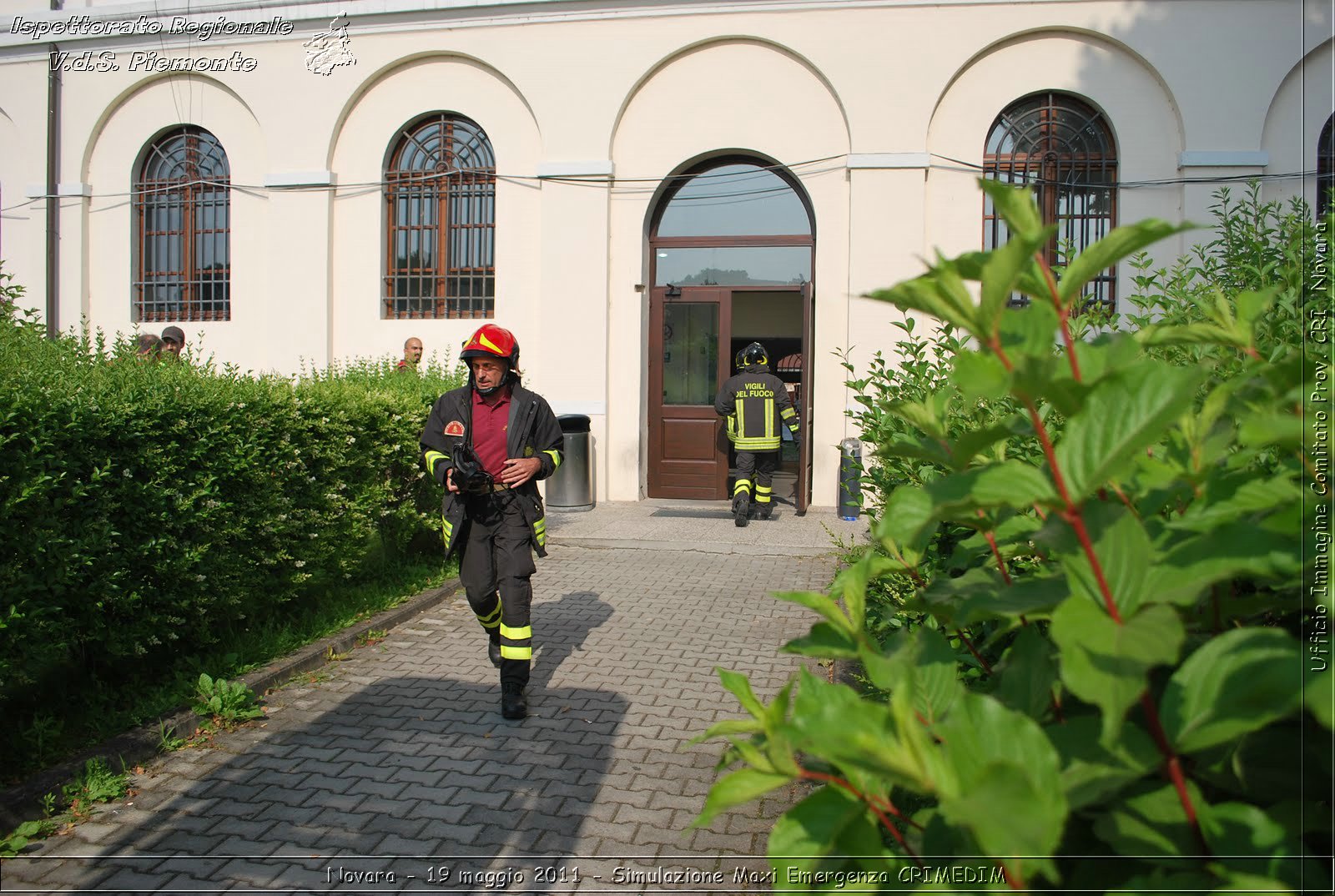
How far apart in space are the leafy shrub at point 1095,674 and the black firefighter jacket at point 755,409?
35.9 ft

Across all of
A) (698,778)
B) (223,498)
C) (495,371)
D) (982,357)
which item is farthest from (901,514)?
(223,498)

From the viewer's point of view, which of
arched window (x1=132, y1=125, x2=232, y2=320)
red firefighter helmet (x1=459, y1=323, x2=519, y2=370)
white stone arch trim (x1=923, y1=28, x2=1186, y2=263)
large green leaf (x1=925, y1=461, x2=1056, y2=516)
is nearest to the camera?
large green leaf (x1=925, y1=461, x2=1056, y2=516)

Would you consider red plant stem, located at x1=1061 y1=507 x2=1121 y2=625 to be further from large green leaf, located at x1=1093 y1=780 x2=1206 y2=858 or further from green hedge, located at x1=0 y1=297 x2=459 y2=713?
green hedge, located at x1=0 y1=297 x2=459 y2=713

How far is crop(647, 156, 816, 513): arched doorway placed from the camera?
13.7 meters

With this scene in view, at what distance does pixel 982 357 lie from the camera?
45.3 inches

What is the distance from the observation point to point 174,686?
5.27m

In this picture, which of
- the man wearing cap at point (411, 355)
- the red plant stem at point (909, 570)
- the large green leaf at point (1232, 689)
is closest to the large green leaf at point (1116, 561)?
the large green leaf at point (1232, 689)

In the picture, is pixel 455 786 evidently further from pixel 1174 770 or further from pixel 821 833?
pixel 1174 770

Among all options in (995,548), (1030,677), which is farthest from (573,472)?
(1030,677)

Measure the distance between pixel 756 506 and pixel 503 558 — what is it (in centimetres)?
755

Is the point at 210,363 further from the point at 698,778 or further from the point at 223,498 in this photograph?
the point at 698,778

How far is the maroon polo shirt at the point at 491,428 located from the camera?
5.77 meters

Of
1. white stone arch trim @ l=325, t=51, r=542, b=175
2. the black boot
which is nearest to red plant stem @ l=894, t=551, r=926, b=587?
the black boot

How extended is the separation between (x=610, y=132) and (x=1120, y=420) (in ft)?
43.6
